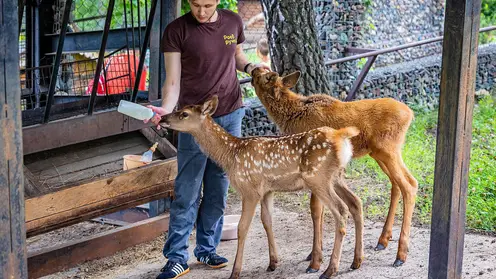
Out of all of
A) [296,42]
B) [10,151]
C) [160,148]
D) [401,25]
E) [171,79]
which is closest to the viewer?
[10,151]

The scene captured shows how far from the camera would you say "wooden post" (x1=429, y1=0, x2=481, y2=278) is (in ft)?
13.1

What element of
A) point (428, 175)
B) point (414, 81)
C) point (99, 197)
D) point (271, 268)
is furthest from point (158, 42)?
point (414, 81)

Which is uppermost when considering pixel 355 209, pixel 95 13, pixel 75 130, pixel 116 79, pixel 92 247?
pixel 95 13

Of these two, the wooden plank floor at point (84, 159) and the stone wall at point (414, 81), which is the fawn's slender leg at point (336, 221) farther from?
the stone wall at point (414, 81)

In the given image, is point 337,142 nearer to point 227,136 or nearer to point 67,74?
point 227,136

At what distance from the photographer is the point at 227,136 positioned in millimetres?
5355

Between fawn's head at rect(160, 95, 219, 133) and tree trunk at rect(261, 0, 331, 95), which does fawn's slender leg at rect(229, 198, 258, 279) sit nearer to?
fawn's head at rect(160, 95, 219, 133)

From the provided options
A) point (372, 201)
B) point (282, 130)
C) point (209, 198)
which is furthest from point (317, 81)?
point (209, 198)

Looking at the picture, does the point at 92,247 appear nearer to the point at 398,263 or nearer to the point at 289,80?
the point at 289,80

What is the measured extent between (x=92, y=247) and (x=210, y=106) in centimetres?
196

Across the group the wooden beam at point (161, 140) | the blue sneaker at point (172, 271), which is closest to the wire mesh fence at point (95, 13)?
the wooden beam at point (161, 140)

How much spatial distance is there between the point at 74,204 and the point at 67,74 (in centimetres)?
339

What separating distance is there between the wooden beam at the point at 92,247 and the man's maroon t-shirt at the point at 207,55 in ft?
5.45

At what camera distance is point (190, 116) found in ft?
16.9
